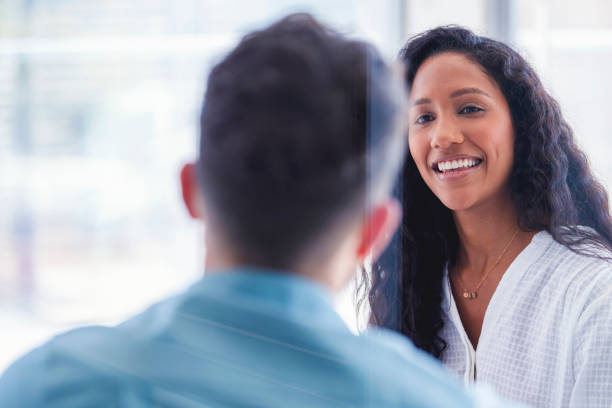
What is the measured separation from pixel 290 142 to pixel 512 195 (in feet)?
2.37

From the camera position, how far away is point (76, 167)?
66 centimetres

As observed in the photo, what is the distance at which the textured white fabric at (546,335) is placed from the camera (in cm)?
77

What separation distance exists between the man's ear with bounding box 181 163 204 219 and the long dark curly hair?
583mm

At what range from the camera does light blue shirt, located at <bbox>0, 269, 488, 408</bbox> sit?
356 mm

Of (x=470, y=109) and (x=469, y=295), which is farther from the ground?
(x=470, y=109)

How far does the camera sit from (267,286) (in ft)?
1.23

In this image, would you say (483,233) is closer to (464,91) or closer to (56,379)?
(464,91)

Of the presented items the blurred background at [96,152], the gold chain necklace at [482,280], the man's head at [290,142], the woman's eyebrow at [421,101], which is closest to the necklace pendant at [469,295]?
the gold chain necklace at [482,280]

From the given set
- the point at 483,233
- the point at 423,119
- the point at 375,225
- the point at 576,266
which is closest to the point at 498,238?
the point at 483,233

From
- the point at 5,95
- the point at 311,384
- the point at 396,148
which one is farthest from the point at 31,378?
the point at 5,95

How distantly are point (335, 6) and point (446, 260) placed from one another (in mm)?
479

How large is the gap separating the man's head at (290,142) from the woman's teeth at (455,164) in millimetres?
542

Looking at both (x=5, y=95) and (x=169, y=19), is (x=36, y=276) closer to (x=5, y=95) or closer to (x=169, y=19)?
(x=5, y=95)

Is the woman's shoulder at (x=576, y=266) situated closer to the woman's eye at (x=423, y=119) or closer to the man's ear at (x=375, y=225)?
the woman's eye at (x=423, y=119)
